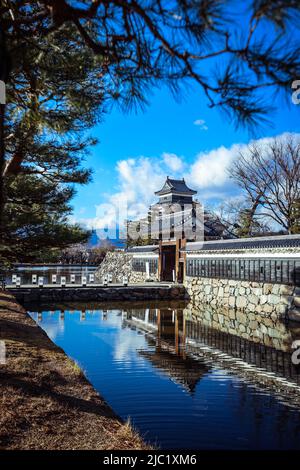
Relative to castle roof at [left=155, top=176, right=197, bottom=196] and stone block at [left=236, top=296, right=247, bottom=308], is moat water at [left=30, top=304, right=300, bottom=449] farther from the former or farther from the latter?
castle roof at [left=155, top=176, right=197, bottom=196]

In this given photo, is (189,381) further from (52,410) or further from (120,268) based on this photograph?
(120,268)

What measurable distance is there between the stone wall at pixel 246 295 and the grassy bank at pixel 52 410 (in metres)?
9.70

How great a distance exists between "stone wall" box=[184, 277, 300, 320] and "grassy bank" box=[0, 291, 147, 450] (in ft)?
31.8

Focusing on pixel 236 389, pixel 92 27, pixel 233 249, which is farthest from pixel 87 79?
pixel 233 249

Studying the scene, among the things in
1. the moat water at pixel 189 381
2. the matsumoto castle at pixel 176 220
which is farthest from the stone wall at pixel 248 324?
the matsumoto castle at pixel 176 220

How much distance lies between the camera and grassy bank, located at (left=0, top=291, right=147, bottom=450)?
3.21 metres

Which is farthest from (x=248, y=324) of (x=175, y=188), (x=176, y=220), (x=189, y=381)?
(x=175, y=188)

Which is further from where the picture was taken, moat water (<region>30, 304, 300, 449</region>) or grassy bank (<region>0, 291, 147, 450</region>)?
moat water (<region>30, 304, 300, 449</region>)

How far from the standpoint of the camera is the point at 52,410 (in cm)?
384

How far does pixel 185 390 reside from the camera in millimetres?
5945

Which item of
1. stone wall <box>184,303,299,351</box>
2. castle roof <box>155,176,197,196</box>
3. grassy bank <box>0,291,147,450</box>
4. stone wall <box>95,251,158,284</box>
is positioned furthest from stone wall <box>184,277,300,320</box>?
castle roof <box>155,176,197,196</box>

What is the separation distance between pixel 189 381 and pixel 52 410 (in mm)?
3109

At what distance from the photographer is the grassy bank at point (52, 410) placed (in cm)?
321

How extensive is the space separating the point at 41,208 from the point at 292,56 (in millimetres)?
6505
